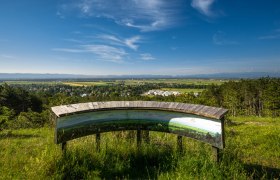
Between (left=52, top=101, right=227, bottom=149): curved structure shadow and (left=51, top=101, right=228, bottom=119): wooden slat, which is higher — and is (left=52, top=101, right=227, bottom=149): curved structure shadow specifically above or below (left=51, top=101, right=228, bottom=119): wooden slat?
below

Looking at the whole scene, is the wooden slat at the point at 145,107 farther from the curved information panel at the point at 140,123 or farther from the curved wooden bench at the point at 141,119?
the curved information panel at the point at 140,123

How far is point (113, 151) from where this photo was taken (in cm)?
625

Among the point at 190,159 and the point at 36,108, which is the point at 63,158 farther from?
the point at 36,108

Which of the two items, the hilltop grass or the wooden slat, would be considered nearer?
the hilltop grass

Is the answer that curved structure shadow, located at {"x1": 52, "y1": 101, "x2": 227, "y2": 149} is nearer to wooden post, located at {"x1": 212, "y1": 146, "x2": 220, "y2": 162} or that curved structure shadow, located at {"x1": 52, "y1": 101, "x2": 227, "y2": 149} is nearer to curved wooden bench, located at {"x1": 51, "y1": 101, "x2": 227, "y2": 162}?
curved wooden bench, located at {"x1": 51, "y1": 101, "x2": 227, "y2": 162}

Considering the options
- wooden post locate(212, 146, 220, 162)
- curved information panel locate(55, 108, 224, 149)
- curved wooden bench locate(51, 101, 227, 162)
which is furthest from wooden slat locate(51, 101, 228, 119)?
wooden post locate(212, 146, 220, 162)

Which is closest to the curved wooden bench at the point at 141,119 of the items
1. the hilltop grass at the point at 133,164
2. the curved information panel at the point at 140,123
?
the curved information panel at the point at 140,123

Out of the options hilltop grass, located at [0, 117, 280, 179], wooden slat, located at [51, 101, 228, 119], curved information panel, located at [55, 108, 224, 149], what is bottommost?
hilltop grass, located at [0, 117, 280, 179]

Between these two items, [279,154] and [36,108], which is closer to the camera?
[279,154]

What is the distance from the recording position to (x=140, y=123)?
6980mm

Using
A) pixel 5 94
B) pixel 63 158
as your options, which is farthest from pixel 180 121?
pixel 5 94

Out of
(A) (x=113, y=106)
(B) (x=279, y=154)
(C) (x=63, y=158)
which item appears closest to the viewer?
(C) (x=63, y=158)

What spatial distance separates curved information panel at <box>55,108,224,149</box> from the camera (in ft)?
18.6

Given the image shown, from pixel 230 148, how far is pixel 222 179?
69.5 inches
